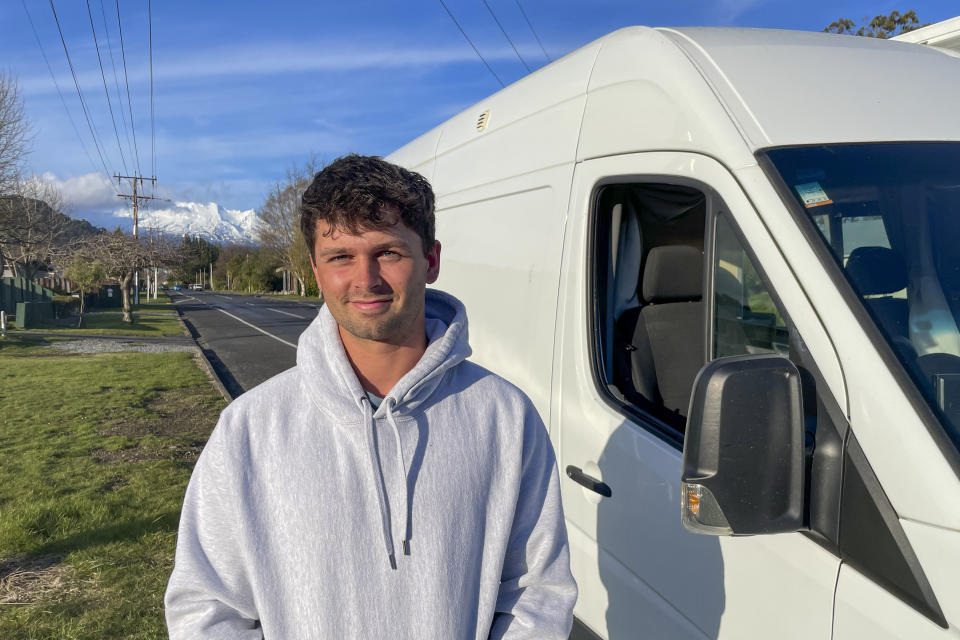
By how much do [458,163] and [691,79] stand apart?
209 cm

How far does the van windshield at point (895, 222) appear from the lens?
5.74 ft

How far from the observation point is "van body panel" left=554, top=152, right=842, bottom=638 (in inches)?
69.2

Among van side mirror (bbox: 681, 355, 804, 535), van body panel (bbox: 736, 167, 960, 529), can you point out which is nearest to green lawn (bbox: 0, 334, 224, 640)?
van side mirror (bbox: 681, 355, 804, 535)

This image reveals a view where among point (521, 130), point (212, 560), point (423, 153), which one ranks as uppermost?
point (423, 153)

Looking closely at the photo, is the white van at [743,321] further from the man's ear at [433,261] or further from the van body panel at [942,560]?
the man's ear at [433,261]

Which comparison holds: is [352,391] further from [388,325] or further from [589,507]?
[589,507]

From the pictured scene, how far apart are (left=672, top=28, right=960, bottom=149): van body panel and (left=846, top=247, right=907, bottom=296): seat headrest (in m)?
0.32

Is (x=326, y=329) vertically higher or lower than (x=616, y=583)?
higher

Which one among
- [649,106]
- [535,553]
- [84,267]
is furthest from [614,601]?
[84,267]

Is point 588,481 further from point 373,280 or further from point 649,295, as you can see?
point 373,280

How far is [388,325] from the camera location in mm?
1601

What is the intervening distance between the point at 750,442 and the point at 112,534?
16.9 feet

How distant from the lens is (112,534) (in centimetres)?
541

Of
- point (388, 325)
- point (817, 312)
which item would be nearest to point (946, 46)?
point (817, 312)
